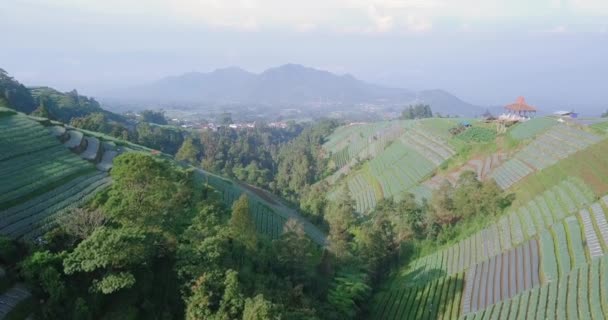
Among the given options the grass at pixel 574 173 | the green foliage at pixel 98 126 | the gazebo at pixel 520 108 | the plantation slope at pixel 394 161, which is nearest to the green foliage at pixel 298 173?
the plantation slope at pixel 394 161

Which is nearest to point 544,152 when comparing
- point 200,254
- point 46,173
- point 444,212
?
point 444,212

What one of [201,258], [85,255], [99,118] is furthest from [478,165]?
[99,118]

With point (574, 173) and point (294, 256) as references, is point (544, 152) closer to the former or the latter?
point (574, 173)

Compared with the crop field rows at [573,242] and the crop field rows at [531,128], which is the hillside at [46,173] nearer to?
the crop field rows at [573,242]

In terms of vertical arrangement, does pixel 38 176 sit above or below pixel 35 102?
below

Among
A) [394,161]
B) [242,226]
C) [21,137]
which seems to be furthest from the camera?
[394,161]

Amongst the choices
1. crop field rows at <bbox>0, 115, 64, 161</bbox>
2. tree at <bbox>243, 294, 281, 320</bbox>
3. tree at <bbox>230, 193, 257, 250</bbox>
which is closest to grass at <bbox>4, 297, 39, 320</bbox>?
tree at <bbox>243, 294, 281, 320</bbox>

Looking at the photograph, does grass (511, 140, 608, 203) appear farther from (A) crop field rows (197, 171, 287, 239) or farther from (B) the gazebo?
(B) the gazebo

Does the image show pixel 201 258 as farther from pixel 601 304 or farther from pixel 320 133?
pixel 320 133
